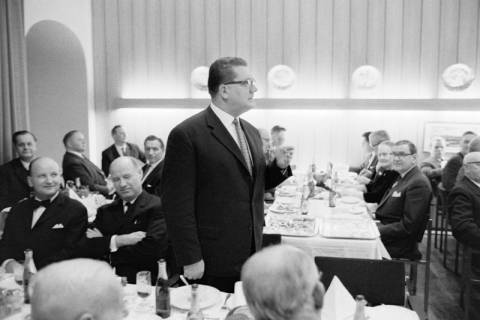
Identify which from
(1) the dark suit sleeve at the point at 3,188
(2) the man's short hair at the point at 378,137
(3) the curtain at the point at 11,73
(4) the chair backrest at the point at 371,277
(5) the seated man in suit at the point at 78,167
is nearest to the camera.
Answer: (4) the chair backrest at the point at 371,277

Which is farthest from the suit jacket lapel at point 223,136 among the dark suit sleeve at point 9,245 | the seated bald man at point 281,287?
the dark suit sleeve at point 9,245

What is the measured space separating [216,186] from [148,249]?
3.14 feet

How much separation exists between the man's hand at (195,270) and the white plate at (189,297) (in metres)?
0.07

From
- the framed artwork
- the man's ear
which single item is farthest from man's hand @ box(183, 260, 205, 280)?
the framed artwork

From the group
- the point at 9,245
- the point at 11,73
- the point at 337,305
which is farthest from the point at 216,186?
the point at 11,73

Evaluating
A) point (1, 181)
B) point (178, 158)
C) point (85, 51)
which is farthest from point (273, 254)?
point (85, 51)

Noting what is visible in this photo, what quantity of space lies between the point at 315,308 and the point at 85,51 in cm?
789

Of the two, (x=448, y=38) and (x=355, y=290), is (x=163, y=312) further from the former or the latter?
(x=448, y=38)

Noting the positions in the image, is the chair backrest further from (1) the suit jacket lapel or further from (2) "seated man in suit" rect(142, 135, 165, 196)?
(2) "seated man in suit" rect(142, 135, 165, 196)

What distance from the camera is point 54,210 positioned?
3.07 meters

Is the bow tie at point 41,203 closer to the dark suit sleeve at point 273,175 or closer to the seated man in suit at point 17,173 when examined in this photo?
the dark suit sleeve at point 273,175

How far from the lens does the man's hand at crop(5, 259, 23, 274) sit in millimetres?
2516

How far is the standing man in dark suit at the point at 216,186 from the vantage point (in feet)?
7.47

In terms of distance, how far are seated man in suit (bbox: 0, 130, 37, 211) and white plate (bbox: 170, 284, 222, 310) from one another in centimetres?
363
